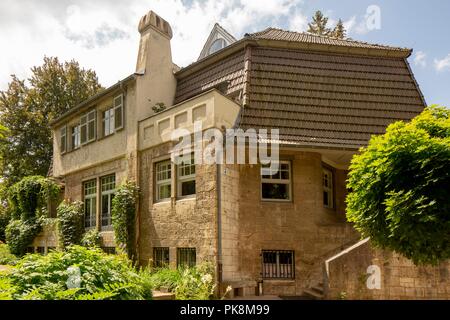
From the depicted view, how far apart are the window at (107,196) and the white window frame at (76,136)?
3509mm

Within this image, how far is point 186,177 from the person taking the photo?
1379cm

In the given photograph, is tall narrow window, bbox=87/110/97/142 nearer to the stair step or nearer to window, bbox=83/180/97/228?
window, bbox=83/180/97/228

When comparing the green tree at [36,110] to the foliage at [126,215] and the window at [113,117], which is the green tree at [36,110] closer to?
the window at [113,117]

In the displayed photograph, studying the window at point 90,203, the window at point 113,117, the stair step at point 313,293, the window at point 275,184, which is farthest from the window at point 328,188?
the window at point 90,203

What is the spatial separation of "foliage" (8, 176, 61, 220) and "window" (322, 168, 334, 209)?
13.8 metres

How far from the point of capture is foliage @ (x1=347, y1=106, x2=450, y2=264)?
7.46m

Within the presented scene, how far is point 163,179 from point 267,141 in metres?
4.07

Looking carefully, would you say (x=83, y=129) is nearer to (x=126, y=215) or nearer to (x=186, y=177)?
(x=126, y=215)

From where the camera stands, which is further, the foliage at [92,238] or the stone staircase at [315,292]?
the foliage at [92,238]

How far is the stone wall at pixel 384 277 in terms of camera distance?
32.8 ft

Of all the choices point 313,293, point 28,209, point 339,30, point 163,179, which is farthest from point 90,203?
point 339,30

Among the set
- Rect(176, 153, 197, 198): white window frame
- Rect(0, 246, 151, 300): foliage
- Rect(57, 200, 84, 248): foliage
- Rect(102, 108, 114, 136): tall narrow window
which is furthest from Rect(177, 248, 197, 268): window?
Rect(0, 246, 151, 300): foliage
